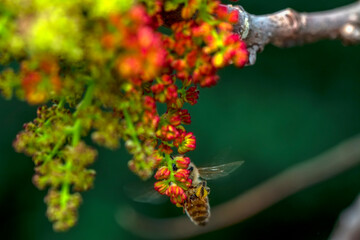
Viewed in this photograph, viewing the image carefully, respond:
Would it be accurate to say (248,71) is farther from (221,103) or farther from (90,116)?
(90,116)

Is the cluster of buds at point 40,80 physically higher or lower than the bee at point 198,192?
higher

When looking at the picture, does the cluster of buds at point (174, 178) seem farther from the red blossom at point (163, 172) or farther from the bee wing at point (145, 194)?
the bee wing at point (145, 194)

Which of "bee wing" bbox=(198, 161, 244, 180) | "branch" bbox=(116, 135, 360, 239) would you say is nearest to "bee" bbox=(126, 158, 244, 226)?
"bee wing" bbox=(198, 161, 244, 180)

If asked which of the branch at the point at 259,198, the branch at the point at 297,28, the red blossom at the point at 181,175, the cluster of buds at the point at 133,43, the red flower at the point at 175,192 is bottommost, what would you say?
the branch at the point at 259,198

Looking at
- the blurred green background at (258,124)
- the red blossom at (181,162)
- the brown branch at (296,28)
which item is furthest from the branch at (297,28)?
the blurred green background at (258,124)

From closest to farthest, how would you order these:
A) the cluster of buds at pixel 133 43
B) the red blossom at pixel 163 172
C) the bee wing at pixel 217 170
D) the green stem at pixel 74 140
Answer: the cluster of buds at pixel 133 43 → the green stem at pixel 74 140 → the red blossom at pixel 163 172 → the bee wing at pixel 217 170

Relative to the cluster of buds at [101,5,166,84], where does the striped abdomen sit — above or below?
below

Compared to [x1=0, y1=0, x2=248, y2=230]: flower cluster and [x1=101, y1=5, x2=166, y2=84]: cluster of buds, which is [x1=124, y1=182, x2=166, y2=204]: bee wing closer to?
[x1=0, y1=0, x2=248, y2=230]: flower cluster
